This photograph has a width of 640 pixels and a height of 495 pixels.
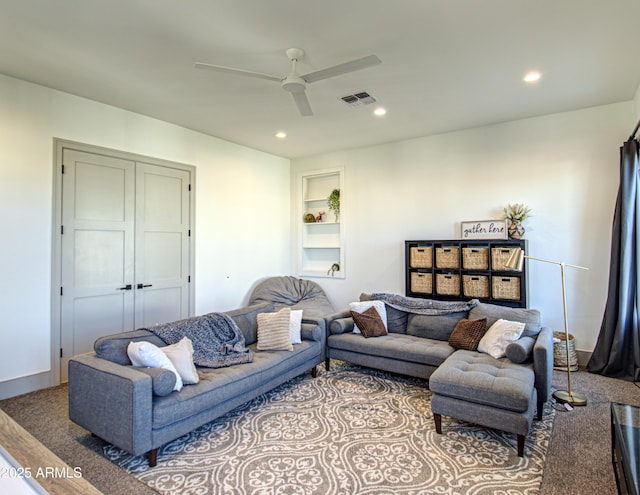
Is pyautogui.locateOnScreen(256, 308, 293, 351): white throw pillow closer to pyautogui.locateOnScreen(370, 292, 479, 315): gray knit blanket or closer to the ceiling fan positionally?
pyautogui.locateOnScreen(370, 292, 479, 315): gray knit blanket

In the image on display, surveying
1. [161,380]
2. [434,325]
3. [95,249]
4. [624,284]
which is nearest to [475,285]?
[434,325]

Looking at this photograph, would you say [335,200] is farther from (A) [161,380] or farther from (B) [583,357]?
(A) [161,380]

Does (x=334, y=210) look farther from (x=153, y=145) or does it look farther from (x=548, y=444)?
(x=548, y=444)

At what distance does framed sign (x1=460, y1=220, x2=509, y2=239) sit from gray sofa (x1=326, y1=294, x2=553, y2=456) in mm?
1125

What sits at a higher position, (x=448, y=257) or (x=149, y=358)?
(x=448, y=257)

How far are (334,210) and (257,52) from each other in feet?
11.3

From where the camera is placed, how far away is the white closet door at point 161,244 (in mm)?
4383

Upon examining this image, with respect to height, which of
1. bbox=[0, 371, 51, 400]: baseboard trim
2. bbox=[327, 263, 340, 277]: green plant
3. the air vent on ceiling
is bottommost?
bbox=[0, 371, 51, 400]: baseboard trim

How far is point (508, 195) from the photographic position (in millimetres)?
4660

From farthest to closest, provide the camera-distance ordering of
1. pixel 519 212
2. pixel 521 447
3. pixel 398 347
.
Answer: pixel 519 212 → pixel 398 347 → pixel 521 447

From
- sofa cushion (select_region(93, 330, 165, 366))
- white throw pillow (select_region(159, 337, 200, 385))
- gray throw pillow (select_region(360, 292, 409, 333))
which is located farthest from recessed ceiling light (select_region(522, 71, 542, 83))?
sofa cushion (select_region(93, 330, 165, 366))

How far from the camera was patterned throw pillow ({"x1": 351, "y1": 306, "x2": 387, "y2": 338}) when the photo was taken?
13.5 feet

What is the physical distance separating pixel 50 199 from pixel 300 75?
284 cm

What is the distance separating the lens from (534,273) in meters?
4.46
